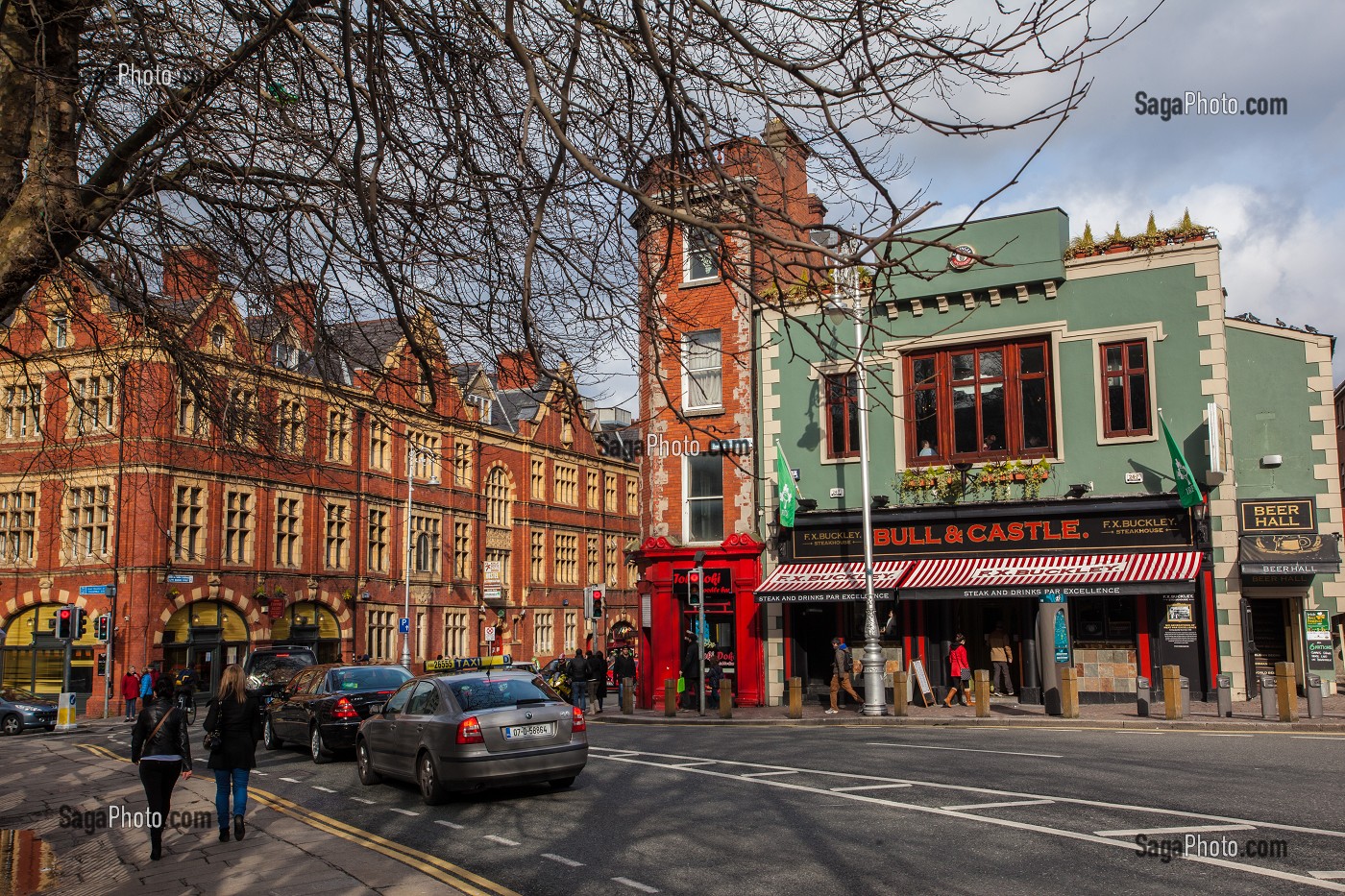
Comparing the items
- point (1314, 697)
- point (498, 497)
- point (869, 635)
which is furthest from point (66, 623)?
point (1314, 697)

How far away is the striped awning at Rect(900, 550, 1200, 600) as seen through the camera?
75.7ft

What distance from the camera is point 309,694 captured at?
19.4 meters

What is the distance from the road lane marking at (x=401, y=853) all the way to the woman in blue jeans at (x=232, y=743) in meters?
0.92

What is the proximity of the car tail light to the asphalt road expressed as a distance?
30.0 inches

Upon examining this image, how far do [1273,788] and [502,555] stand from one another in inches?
2010

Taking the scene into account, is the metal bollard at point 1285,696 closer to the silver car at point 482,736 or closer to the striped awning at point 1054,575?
the striped awning at point 1054,575

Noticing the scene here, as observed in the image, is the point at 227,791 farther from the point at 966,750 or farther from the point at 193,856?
the point at 966,750

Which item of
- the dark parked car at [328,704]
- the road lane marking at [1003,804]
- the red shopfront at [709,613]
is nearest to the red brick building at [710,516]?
the red shopfront at [709,613]

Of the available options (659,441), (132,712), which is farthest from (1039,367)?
(132,712)

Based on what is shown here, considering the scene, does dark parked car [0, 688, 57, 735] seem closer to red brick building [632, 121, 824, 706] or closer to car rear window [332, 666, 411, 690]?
red brick building [632, 121, 824, 706]

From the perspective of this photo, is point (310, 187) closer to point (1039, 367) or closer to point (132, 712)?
point (1039, 367)

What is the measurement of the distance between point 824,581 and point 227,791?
57.8 ft

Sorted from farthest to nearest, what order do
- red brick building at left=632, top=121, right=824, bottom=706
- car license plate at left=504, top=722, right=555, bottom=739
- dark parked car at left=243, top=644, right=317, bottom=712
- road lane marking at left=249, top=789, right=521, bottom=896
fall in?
dark parked car at left=243, top=644, right=317, bottom=712, red brick building at left=632, top=121, right=824, bottom=706, car license plate at left=504, top=722, right=555, bottom=739, road lane marking at left=249, top=789, right=521, bottom=896

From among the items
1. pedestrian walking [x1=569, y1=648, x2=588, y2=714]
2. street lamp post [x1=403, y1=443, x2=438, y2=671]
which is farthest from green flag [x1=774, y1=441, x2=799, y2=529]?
Result: street lamp post [x1=403, y1=443, x2=438, y2=671]
